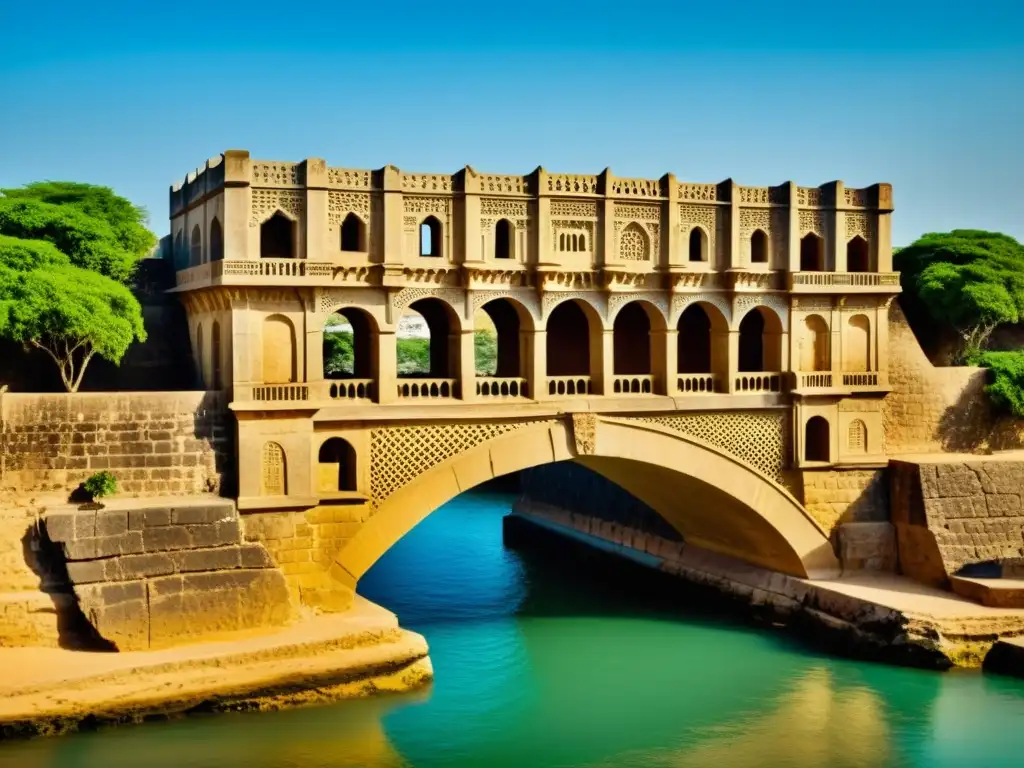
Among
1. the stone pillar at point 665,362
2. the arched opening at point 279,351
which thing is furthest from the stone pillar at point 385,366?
the stone pillar at point 665,362

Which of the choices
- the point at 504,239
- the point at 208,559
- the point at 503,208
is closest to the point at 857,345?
the point at 504,239

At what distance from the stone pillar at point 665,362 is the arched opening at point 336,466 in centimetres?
640

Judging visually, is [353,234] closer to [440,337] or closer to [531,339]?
[531,339]

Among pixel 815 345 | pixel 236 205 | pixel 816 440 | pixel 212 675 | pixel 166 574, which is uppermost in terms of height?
pixel 236 205

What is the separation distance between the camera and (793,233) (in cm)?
2419

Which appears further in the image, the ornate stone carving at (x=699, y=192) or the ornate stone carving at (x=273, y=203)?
the ornate stone carving at (x=699, y=192)

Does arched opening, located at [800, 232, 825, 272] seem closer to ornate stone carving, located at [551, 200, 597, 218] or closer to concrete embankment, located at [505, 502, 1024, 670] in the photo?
ornate stone carving, located at [551, 200, 597, 218]

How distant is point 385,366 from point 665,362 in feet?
19.0

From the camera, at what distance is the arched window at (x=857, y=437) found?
81.8 feet

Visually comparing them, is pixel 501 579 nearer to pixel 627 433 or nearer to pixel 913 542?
pixel 627 433

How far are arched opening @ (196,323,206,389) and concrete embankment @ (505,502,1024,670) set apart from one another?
39.1ft

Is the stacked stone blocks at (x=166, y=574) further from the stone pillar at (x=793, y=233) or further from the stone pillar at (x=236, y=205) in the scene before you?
the stone pillar at (x=793, y=233)

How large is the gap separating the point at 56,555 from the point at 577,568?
49.7ft

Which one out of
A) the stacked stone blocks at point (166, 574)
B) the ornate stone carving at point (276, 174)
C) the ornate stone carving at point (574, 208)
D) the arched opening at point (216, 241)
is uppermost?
the ornate stone carving at point (276, 174)
